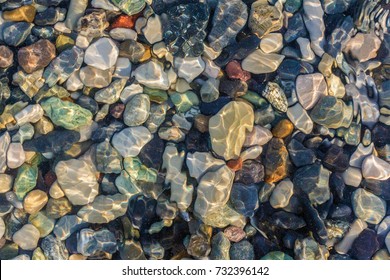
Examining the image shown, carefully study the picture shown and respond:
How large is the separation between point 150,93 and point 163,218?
4.09 ft

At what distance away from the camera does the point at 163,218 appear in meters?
3.90

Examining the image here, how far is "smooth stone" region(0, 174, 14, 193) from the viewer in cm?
388

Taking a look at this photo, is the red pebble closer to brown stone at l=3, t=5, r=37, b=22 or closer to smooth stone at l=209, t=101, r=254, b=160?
smooth stone at l=209, t=101, r=254, b=160

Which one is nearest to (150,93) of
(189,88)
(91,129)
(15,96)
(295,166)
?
(189,88)

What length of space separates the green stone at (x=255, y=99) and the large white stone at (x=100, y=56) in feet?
4.54

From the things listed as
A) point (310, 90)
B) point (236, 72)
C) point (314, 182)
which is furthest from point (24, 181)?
point (310, 90)

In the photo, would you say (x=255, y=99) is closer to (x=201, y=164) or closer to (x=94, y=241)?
(x=201, y=164)

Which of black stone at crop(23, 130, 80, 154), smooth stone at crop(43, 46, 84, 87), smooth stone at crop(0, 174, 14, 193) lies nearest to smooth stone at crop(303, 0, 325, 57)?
smooth stone at crop(43, 46, 84, 87)

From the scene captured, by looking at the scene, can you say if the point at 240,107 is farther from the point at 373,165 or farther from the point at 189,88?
the point at 373,165

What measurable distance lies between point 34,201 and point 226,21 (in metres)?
2.59

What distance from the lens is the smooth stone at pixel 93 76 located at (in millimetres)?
3961

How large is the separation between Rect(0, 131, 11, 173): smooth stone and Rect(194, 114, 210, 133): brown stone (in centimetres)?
A: 185

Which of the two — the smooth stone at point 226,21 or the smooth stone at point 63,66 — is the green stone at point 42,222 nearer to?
the smooth stone at point 63,66

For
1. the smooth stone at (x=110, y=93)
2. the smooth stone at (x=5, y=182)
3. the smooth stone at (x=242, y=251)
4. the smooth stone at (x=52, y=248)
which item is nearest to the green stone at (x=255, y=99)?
the smooth stone at (x=110, y=93)
